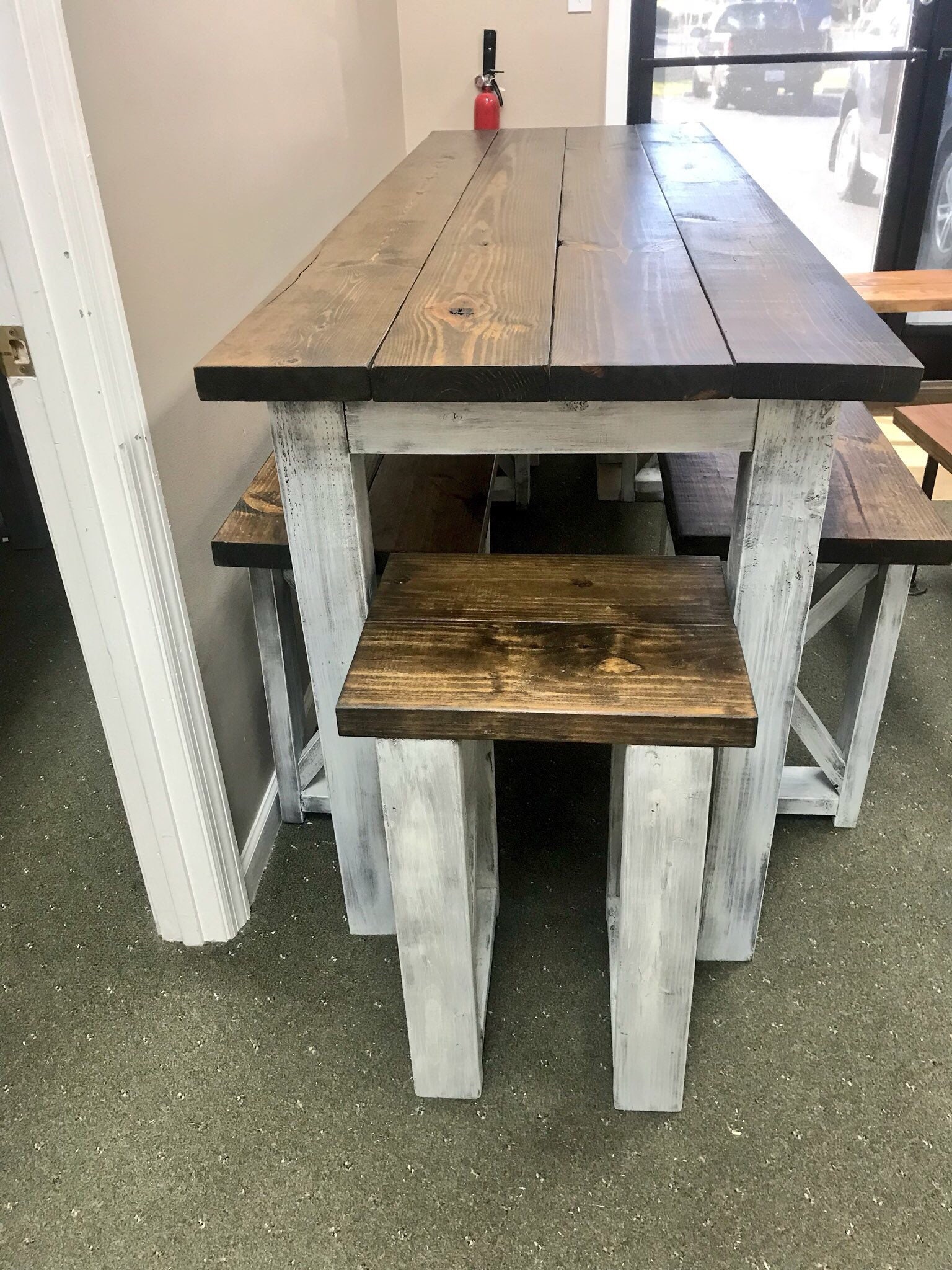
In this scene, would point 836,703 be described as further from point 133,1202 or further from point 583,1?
point 583,1

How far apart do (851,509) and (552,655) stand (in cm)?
59

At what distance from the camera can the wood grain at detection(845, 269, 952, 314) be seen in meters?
2.47

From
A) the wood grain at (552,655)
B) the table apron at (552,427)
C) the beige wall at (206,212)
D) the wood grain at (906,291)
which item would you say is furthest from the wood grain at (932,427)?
the beige wall at (206,212)

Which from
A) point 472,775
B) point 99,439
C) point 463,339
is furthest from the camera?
point 472,775

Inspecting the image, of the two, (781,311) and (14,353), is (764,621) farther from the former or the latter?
(14,353)

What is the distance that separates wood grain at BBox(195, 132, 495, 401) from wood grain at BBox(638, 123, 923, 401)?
14.1 inches

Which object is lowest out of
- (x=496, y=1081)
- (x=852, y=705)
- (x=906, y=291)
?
(x=496, y=1081)

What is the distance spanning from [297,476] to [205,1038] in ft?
2.67

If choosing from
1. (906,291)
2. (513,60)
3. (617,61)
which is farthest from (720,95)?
(906,291)

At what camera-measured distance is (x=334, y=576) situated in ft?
3.52

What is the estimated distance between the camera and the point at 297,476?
1.00 metres

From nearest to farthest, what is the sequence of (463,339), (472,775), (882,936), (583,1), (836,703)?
1. (463,339)
2. (472,775)
3. (882,936)
4. (836,703)
5. (583,1)

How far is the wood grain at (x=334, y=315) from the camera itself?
0.88m

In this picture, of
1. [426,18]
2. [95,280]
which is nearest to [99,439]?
[95,280]
